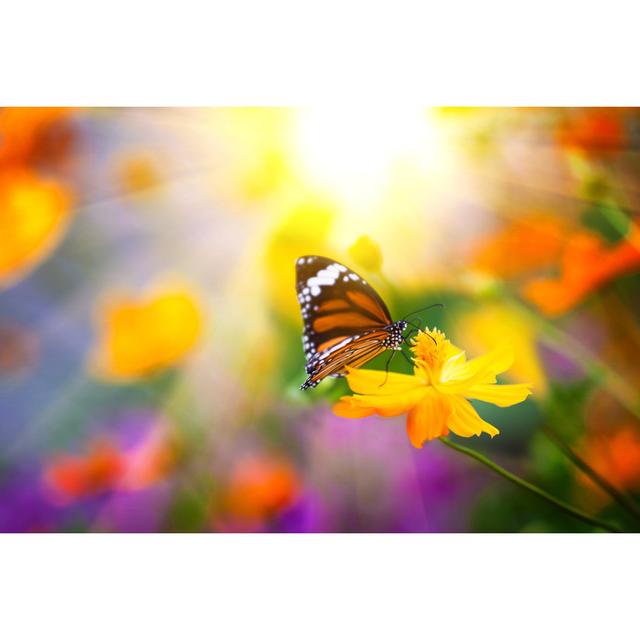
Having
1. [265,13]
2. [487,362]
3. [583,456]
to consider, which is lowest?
[583,456]

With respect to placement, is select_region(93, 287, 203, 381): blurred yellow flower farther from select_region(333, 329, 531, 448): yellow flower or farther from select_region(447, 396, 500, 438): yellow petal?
select_region(447, 396, 500, 438): yellow petal

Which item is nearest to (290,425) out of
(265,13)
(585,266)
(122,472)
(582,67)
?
(122,472)

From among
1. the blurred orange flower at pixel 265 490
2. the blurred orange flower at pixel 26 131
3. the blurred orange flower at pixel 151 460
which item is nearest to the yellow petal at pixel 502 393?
the blurred orange flower at pixel 265 490

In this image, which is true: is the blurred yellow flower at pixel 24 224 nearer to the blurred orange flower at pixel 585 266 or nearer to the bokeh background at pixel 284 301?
the bokeh background at pixel 284 301

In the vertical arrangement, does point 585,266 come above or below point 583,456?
above
